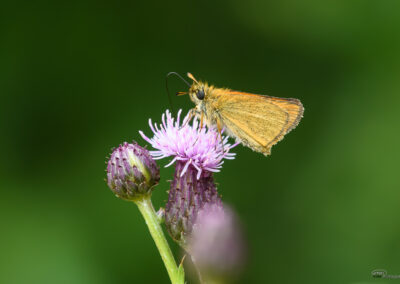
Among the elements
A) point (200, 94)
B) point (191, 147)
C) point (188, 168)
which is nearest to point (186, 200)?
point (188, 168)

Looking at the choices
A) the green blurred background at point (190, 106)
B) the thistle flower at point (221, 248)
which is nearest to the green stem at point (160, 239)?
the thistle flower at point (221, 248)

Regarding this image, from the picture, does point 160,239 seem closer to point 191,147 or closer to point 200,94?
point 191,147

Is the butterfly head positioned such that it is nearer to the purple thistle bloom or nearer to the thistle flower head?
the thistle flower head

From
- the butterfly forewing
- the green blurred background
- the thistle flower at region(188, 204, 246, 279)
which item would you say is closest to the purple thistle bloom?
the butterfly forewing

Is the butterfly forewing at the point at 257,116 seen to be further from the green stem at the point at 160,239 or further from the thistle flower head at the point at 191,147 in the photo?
the green stem at the point at 160,239
